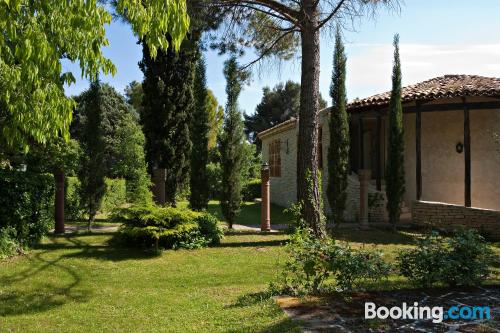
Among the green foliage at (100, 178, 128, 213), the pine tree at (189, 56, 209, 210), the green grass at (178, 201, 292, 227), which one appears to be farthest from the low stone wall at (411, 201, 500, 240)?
the green foliage at (100, 178, 128, 213)

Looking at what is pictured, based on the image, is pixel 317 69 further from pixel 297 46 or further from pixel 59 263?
pixel 59 263

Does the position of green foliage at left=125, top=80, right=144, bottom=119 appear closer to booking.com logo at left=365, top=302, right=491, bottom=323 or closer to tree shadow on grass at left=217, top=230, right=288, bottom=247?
tree shadow on grass at left=217, top=230, right=288, bottom=247

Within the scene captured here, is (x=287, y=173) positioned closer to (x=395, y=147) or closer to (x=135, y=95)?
(x=395, y=147)

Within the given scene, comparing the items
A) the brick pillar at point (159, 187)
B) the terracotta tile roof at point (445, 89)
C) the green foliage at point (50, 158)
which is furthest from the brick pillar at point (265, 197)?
the green foliage at point (50, 158)

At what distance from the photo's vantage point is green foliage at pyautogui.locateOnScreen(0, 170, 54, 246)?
8680mm

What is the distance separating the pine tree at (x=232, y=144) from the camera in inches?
483

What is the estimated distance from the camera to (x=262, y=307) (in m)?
5.38

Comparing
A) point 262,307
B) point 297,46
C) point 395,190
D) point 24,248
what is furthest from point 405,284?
point 297,46

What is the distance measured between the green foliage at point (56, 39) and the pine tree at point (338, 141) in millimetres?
9769

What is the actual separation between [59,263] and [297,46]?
8629 millimetres

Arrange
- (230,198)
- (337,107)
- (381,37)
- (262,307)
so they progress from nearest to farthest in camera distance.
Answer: (262,307)
(381,37)
(230,198)
(337,107)

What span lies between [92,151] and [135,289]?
19.1ft

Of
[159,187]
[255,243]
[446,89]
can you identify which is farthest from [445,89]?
[159,187]

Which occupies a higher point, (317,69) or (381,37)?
(381,37)
